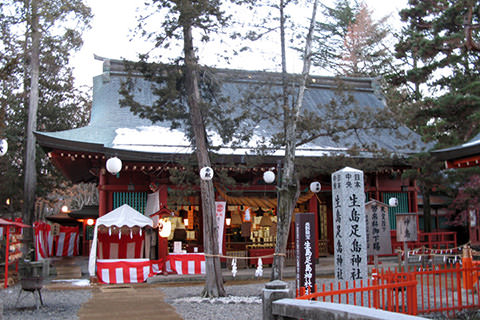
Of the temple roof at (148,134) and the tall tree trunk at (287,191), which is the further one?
the temple roof at (148,134)

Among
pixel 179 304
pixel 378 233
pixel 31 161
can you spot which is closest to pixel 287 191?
pixel 378 233

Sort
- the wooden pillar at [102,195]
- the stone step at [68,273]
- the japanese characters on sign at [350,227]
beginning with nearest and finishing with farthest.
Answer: the japanese characters on sign at [350,227] < the wooden pillar at [102,195] < the stone step at [68,273]

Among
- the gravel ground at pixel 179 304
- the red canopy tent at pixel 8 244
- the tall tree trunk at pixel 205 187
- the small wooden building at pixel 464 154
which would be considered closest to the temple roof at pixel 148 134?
the tall tree trunk at pixel 205 187

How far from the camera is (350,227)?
8.30m

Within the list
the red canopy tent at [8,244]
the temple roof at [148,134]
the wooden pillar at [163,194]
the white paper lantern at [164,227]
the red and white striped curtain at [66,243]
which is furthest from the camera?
the red and white striped curtain at [66,243]

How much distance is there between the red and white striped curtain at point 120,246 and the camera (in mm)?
15719

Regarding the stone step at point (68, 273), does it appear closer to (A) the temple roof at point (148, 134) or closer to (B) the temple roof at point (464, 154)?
(A) the temple roof at point (148, 134)

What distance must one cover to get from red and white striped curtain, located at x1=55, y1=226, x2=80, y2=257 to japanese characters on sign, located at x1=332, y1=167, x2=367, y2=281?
2641 centimetres

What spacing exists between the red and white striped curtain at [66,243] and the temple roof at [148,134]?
14600 millimetres

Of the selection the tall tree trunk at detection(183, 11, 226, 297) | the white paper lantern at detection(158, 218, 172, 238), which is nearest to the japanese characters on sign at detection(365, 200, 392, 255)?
the tall tree trunk at detection(183, 11, 226, 297)

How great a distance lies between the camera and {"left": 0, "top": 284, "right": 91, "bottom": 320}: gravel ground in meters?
9.16

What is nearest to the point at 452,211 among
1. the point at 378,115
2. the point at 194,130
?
the point at 378,115

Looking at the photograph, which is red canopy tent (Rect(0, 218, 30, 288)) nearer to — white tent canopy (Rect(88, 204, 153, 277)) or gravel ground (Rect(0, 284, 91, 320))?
gravel ground (Rect(0, 284, 91, 320))

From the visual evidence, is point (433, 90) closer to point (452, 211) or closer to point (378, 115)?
point (452, 211)
